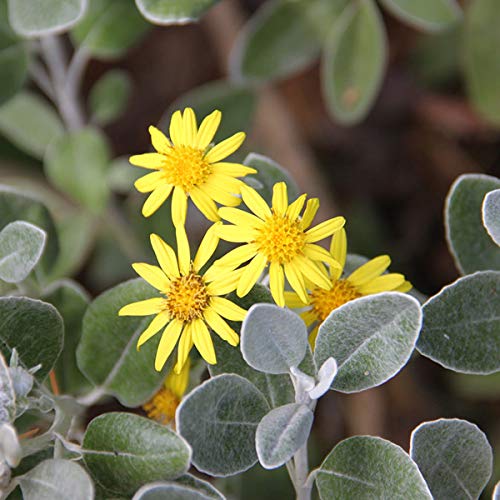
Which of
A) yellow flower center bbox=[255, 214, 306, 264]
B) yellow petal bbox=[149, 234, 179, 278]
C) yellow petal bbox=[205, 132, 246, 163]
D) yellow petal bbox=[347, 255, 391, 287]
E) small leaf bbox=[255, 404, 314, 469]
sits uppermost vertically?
yellow petal bbox=[205, 132, 246, 163]

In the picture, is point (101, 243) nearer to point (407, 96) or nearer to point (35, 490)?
point (407, 96)

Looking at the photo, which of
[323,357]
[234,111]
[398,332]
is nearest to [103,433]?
[323,357]

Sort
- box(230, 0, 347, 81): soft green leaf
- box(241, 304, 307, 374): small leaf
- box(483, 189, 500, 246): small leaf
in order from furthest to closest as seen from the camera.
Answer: box(230, 0, 347, 81): soft green leaf < box(483, 189, 500, 246): small leaf < box(241, 304, 307, 374): small leaf

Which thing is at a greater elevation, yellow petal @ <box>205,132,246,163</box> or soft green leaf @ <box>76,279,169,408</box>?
yellow petal @ <box>205,132,246,163</box>

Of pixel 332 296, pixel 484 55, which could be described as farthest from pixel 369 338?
pixel 484 55

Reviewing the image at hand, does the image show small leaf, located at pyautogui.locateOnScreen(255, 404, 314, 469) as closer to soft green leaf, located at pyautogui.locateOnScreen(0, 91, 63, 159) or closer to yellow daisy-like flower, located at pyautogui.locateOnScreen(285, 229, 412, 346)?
yellow daisy-like flower, located at pyautogui.locateOnScreen(285, 229, 412, 346)

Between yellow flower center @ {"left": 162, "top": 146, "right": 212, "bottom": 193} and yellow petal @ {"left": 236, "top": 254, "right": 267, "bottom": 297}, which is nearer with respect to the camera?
yellow petal @ {"left": 236, "top": 254, "right": 267, "bottom": 297}

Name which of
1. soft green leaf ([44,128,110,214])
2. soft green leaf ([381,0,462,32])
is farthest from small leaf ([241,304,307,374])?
soft green leaf ([381,0,462,32])
